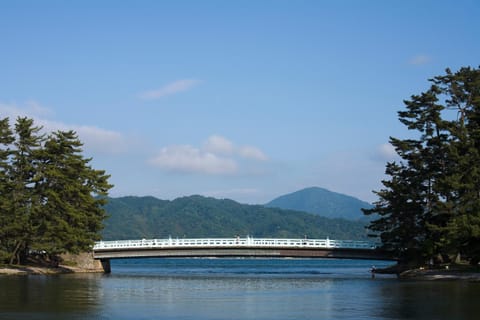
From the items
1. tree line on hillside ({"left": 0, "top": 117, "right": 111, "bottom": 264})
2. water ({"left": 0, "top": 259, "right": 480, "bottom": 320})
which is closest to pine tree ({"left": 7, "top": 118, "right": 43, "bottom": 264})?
tree line on hillside ({"left": 0, "top": 117, "right": 111, "bottom": 264})

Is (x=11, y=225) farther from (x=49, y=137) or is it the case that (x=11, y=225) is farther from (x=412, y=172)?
(x=412, y=172)

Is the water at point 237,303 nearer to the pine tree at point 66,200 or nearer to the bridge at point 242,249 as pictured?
the pine tree at point 66,200

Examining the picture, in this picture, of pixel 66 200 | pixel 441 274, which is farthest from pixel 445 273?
pixel 66 200

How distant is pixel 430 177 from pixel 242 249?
2140 centimetres

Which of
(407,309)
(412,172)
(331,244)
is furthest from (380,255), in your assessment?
(407,309)

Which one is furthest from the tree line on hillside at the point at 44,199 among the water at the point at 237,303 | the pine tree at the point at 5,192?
Answer: the water at the point at 237,303

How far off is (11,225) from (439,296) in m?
40.1

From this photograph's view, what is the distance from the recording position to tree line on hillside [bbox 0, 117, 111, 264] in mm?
64562

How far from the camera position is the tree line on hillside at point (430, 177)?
6003 cm

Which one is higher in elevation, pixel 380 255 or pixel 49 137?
pixel 49 137

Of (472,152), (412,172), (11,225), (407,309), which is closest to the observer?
(407,309)

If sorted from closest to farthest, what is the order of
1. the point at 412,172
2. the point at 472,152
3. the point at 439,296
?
the point at 439,296
the point at 472,152
the point at 412,172

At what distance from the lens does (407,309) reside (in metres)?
31.7

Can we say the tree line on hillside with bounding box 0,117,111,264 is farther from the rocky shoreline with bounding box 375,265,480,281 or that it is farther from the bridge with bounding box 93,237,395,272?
the rocky shoreline with bounding box 375,265,480,281
